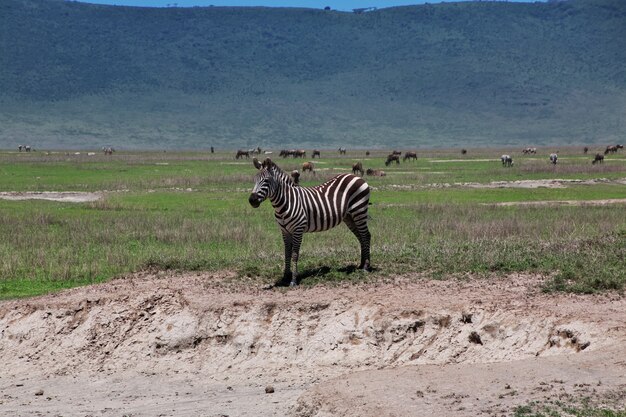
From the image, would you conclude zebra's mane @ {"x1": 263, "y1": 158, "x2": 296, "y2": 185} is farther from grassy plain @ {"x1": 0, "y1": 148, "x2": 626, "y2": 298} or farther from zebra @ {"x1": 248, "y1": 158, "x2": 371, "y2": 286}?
grassy plain @ {"x1": 0, "y1": 148, "x2": 626, "y2": 298}

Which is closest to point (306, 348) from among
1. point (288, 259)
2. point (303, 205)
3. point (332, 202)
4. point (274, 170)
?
point (288, 259)

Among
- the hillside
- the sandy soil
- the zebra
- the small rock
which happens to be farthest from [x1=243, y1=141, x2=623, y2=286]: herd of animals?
the hillside

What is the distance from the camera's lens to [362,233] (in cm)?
1633

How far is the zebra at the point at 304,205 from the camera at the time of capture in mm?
15211

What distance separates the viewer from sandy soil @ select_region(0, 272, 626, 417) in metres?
10.3

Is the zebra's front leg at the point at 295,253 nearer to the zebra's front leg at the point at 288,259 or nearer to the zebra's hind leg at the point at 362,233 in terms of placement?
the zebra's front leg at the point at 288,259

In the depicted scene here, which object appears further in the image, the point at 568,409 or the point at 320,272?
the point at 320,272

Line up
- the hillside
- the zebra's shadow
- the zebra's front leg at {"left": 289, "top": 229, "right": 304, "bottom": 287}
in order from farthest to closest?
the hillside < the zebra's shadow < the zebra's front leg at {"left": 289, "top": 229, "right": 304, "bottom": 287}

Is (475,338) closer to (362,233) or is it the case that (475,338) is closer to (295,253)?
(295,253)

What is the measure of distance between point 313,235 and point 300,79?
495 ft

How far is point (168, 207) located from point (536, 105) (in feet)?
449

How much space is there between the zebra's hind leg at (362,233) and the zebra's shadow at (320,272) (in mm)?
160

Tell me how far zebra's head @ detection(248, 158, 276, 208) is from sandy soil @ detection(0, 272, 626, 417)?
1.49 m

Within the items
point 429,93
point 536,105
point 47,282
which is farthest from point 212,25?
point 47,282
